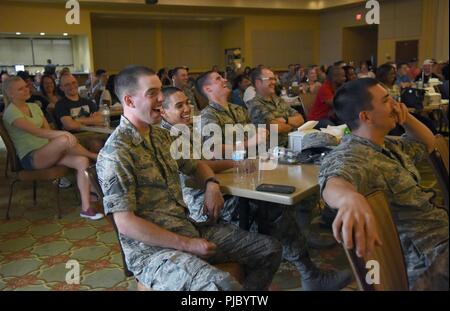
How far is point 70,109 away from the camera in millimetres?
4621

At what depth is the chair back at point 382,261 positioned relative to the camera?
1.22m

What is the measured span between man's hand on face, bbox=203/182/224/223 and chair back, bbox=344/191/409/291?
2.89 feet

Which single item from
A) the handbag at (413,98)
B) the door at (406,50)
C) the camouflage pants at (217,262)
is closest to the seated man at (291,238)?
the camouflage pants at (217,262)

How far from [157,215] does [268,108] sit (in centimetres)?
211

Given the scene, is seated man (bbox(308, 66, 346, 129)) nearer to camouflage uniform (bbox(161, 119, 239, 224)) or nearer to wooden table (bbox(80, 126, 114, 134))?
wooden table (bbox(80, 126, 114, 134))

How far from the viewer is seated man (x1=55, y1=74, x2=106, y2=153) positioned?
14.6 ft

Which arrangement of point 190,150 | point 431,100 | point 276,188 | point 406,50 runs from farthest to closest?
1. point 406,50
2. point 431,100
3. point 190,150
4. point 276,188

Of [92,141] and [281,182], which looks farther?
[92,141]

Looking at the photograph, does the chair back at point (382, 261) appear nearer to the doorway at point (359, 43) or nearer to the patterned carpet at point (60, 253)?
the patterned carpet at point (60, 253)

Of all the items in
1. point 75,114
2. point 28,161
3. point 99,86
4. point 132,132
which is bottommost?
point 28,161

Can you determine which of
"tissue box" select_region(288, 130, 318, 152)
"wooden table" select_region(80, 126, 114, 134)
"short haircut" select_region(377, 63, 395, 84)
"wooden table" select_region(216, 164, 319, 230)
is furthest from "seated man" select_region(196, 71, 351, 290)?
"short haircut" select_region(377, 63, 395, 84)

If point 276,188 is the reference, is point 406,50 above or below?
above

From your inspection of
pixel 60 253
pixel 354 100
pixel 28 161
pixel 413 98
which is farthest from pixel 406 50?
pixel 354 100

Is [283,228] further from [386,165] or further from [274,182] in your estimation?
[386,165]
